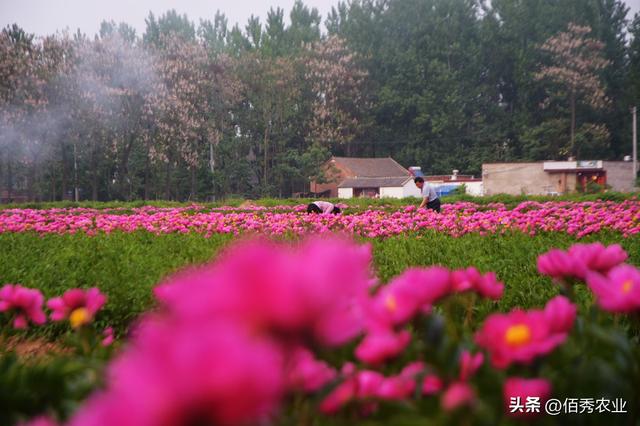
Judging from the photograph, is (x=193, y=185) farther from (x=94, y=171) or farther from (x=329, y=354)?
(x=329, y=354)

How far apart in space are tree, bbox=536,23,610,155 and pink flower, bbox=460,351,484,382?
46.0 metres

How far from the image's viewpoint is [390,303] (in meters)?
0.82

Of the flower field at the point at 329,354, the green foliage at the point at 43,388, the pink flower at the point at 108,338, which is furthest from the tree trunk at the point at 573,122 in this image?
the green foliage at the point at 43,388

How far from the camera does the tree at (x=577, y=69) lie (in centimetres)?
4278

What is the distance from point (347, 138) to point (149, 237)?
1513 inches

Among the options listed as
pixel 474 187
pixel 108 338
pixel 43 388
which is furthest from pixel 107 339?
pixel 474 187

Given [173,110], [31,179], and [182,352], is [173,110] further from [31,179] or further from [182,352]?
[182,352]

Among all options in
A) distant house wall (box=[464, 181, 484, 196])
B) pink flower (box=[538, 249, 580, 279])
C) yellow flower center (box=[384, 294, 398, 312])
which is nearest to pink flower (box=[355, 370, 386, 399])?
yellow flower center (box=[384, 294, 398, 312])

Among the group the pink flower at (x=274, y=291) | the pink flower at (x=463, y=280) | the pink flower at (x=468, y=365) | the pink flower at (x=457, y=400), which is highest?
the pink flower at (x=274, y=291)

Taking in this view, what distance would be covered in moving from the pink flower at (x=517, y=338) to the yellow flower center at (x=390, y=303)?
130mm

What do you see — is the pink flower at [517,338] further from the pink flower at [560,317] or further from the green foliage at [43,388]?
the green foliage at [43,388]

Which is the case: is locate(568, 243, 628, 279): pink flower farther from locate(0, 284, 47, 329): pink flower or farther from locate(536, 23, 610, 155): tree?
locate(536, 23, 610, 155): tree

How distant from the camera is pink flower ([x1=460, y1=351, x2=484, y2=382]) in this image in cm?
78

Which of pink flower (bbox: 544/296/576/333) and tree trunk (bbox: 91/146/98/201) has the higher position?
tree trunk (bbox: 91/146/98/201)
